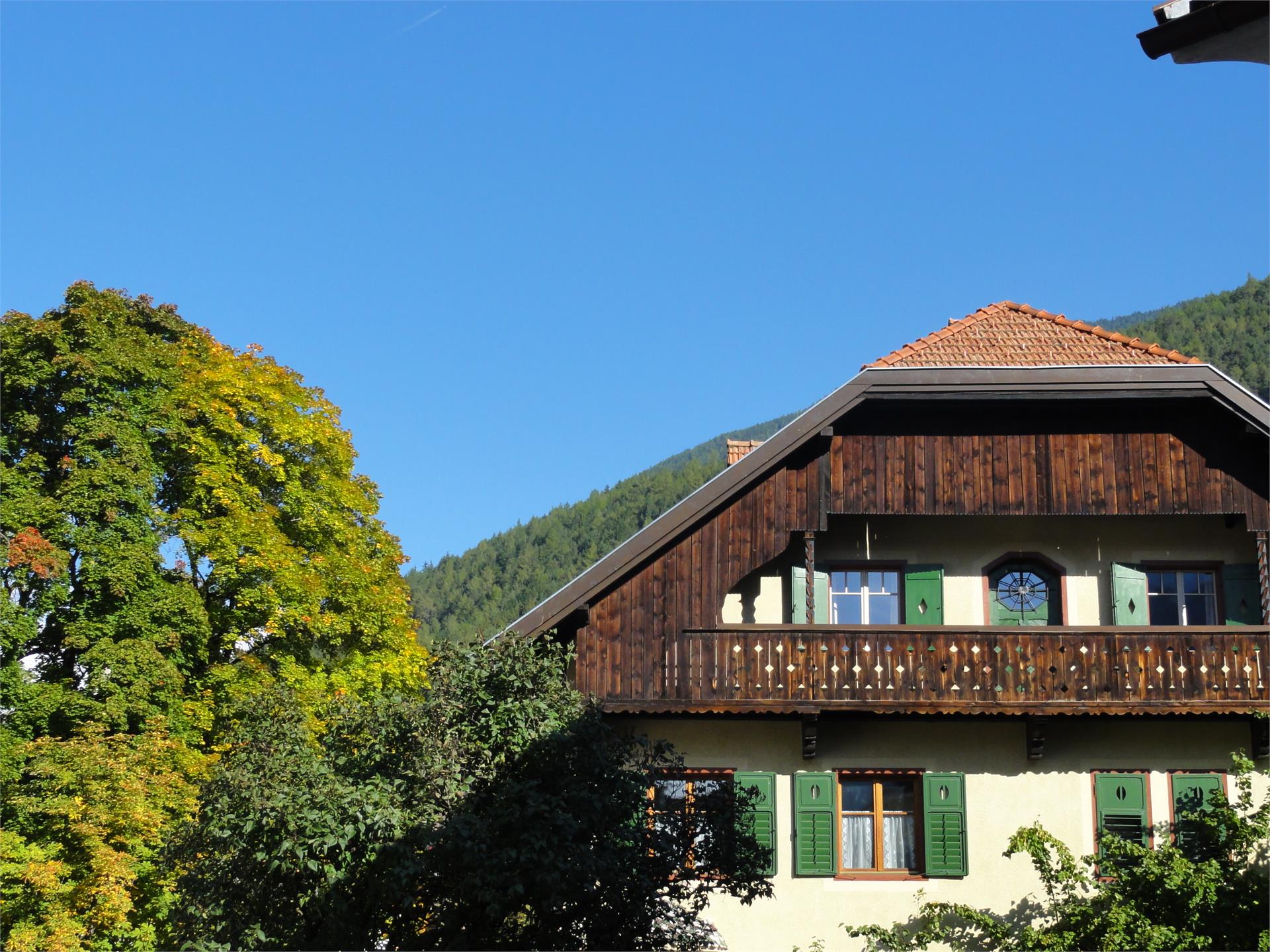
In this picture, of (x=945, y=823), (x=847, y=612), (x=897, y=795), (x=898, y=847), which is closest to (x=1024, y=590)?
(x=847, y=612)

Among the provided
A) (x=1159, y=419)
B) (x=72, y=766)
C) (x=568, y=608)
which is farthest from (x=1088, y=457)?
(x=72, y=766)

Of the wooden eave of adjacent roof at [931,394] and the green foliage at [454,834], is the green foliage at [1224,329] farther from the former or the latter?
the green foliage at [454,834]

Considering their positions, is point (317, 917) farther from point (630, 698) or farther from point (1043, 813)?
point (1043, 813)

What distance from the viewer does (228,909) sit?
12148mm

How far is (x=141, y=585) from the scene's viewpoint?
24562mm

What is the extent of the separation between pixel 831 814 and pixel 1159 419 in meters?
6.68

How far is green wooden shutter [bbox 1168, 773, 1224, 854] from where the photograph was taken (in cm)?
1809

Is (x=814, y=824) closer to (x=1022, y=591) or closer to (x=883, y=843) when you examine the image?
(x=883, y=843)

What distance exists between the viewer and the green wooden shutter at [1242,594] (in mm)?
19078

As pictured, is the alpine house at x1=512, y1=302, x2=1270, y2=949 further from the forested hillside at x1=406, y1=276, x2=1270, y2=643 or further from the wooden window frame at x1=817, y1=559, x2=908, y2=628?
the forested hillside at x1=406, y1=276, x2=1270, y2=643

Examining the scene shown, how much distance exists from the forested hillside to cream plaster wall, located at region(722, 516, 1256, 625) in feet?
175

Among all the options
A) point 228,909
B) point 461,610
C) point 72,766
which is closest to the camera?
point 228,909

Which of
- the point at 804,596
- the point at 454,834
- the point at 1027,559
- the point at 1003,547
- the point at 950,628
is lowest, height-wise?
the point at 454,834

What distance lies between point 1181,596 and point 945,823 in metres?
4.61
